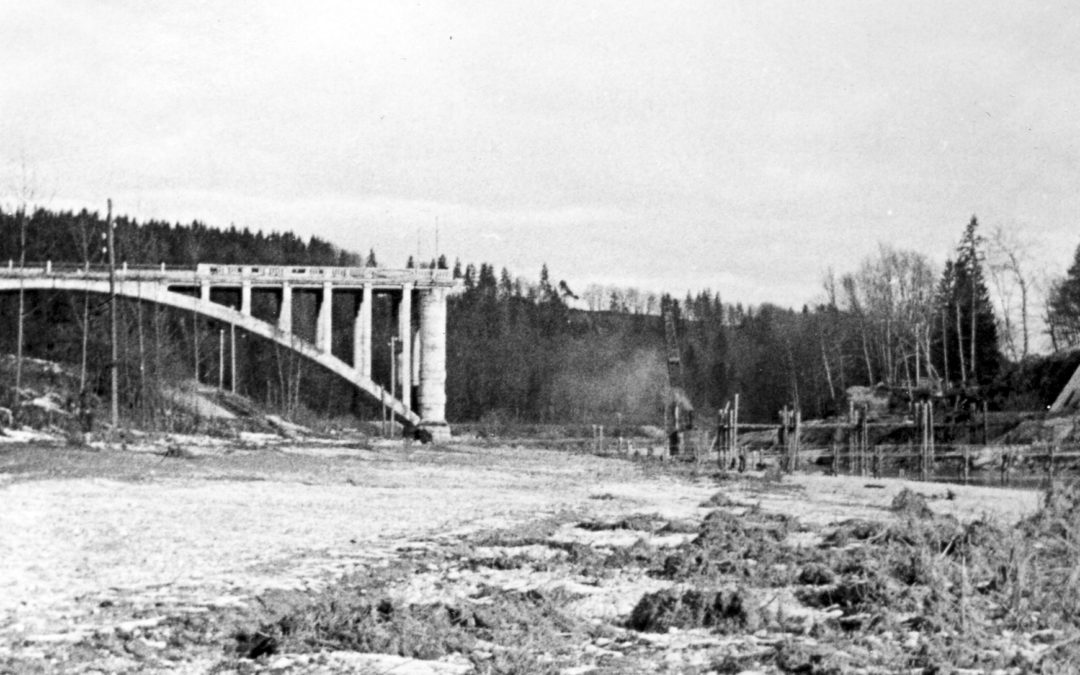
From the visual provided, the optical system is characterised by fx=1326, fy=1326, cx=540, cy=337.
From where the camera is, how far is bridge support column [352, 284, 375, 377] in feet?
212

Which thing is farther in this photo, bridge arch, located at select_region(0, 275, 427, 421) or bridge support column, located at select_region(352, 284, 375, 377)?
bridge support column, located at select_region(352, 284, 375, 377)

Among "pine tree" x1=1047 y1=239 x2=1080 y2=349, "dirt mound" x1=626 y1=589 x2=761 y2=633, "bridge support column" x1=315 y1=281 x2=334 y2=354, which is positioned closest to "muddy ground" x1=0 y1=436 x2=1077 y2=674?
"dirt mound" x1=626 y1=589 x2=761 y2=633

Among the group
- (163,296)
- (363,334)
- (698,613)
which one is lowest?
(698,613)

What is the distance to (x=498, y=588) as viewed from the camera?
36.3 feet

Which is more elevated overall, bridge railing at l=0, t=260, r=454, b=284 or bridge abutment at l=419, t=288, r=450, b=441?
bridge railing at l=0, t=260, r=454, b=284

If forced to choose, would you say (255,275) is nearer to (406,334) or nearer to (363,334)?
(363,334)

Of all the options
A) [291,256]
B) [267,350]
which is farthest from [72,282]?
[291,256]

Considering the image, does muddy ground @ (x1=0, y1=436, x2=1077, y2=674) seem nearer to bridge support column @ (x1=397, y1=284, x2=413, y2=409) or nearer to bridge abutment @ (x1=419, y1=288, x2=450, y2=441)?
bridge support column @ (x1=397, y1=284, x2=413, y2=409)

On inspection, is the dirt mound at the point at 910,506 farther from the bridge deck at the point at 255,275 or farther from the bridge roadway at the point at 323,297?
the bridge deck at the point at 255,275

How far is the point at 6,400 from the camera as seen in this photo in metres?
43.0

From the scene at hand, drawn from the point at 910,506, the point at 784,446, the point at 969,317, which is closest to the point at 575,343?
the point at 969,317

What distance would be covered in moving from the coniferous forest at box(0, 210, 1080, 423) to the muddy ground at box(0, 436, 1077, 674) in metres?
34.0

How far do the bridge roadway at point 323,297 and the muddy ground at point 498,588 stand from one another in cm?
4105

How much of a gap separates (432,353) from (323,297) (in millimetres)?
6106
